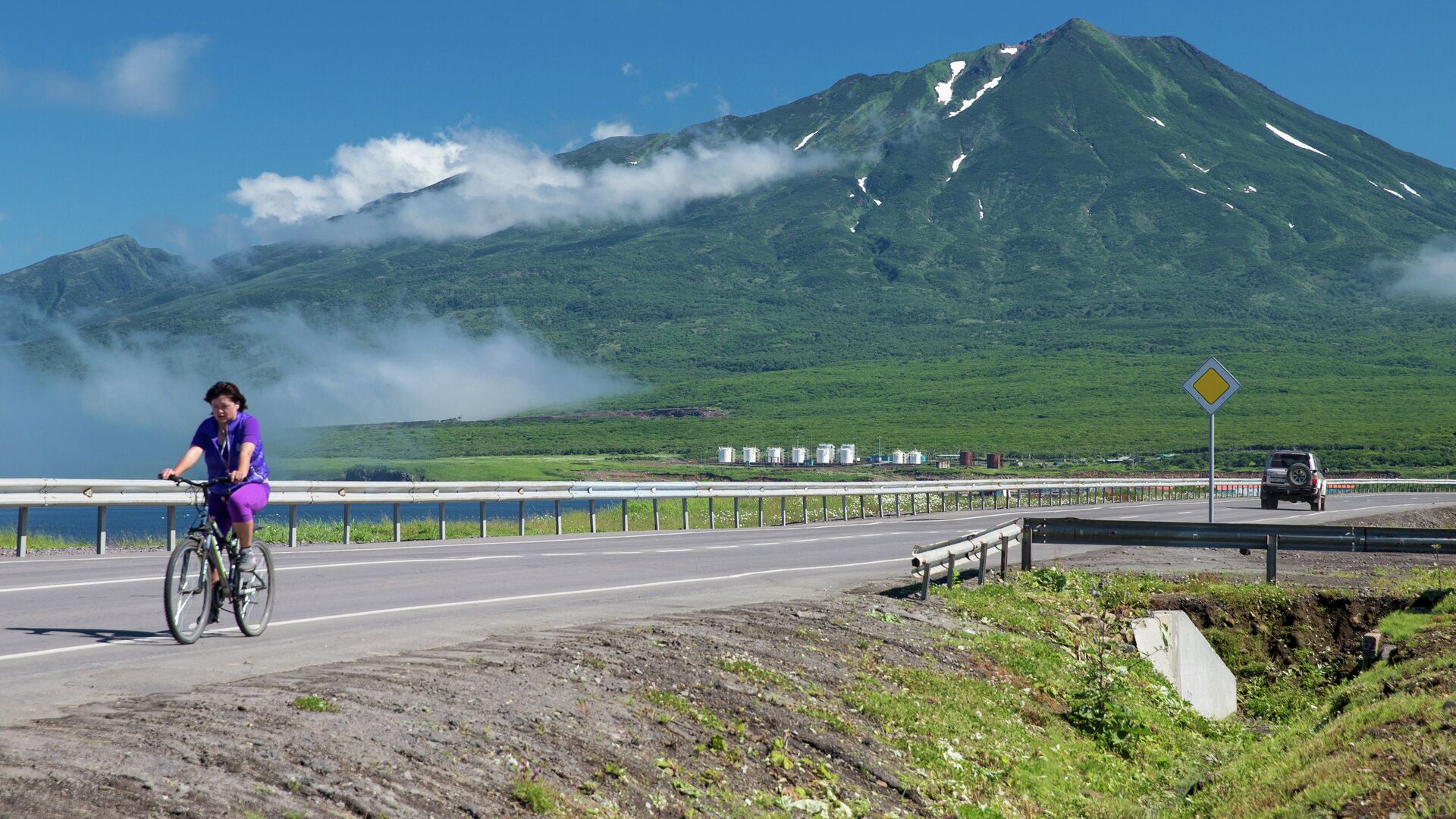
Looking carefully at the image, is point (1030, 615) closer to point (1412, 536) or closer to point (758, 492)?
point (1412, 536)

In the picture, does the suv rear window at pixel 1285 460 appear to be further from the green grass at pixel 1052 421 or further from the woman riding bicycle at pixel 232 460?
the green grass at pixel 1052 421

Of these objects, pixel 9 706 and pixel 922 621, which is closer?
pixel 9 706

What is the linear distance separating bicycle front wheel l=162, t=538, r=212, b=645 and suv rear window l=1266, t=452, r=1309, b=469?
38.0 metres

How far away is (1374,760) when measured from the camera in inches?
362

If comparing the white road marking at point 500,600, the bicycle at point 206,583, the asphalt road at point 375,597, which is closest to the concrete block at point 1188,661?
the asphalt road at point 375,597

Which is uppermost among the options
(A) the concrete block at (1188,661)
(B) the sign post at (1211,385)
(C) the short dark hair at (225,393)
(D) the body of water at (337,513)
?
(B) the sign post at (1211,385)

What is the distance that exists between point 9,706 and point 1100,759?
7794mm

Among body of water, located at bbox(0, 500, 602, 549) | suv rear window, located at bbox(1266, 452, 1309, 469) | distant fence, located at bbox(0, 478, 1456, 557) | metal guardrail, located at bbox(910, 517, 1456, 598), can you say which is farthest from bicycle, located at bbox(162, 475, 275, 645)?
body of water, located at bbox(0, 500, 602, 549)

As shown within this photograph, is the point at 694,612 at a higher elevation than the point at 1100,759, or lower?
higher

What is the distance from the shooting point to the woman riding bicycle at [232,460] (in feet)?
32.9

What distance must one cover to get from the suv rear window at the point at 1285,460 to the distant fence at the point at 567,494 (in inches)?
320

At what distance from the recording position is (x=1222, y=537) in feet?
61.3

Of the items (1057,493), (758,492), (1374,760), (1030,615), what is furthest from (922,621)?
(1057,493)

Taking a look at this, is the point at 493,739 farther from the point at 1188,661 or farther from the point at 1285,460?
the point at 1285,460
